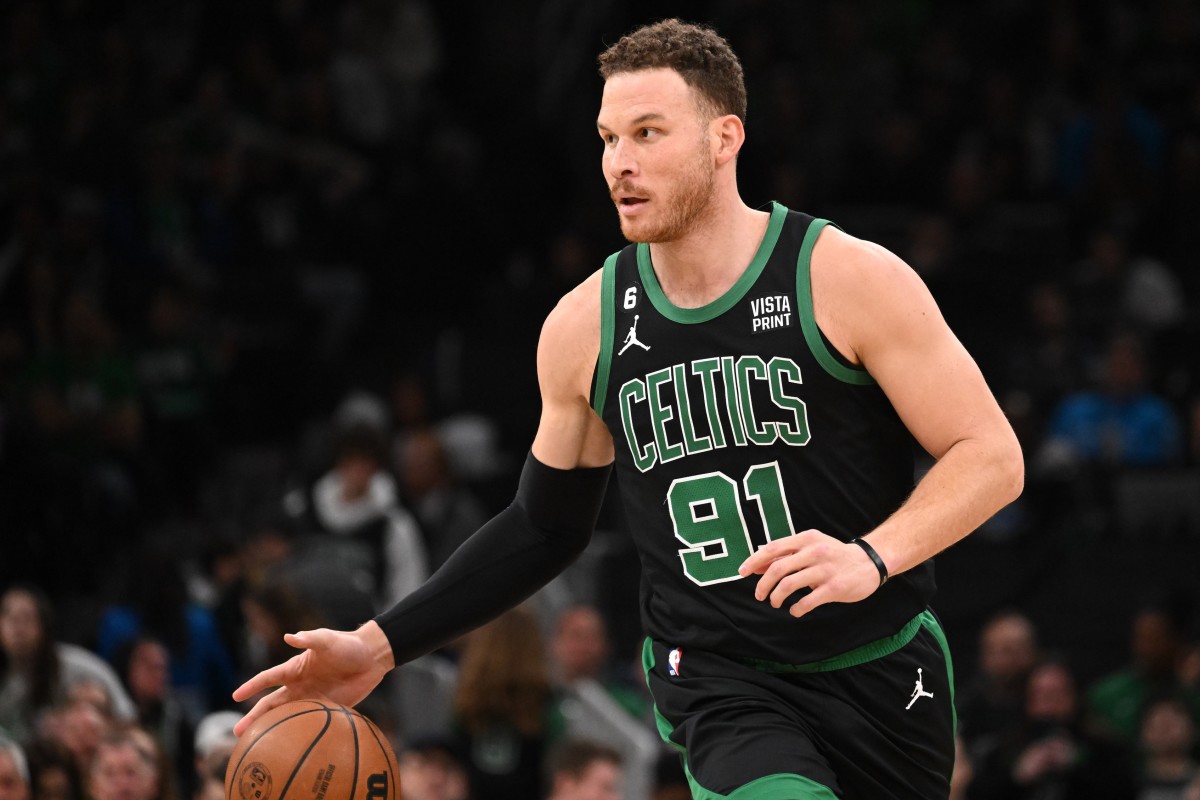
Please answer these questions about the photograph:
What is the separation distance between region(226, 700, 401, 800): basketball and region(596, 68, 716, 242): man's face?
1.41m

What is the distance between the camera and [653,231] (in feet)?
14.7

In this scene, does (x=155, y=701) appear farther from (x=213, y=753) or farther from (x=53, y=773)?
(x=213, y=753)

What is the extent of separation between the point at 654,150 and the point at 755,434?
718 mm

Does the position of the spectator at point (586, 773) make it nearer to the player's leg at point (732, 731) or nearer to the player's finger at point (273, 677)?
the player's leg at point (732, 731)

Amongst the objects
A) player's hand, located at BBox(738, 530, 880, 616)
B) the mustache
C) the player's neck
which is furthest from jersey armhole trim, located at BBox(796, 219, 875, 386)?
player's hand, located at BBox(738, 530, 880, 616)

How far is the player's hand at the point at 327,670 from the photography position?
15.4 ft

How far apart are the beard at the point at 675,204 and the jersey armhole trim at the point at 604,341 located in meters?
0.28

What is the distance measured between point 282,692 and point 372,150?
440 inches

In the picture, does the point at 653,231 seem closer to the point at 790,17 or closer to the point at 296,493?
the point at 296,493

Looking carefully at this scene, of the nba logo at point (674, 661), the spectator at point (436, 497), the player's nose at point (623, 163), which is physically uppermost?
the player's nose at point (623, 163)

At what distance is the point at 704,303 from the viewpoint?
459 centimetres

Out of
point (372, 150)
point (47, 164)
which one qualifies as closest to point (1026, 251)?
point (372, 150)

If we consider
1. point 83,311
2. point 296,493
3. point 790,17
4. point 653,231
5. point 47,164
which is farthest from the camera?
point 790,17

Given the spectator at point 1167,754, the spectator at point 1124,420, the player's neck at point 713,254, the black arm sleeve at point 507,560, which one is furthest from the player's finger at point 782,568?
the spectator at point 1124,420
